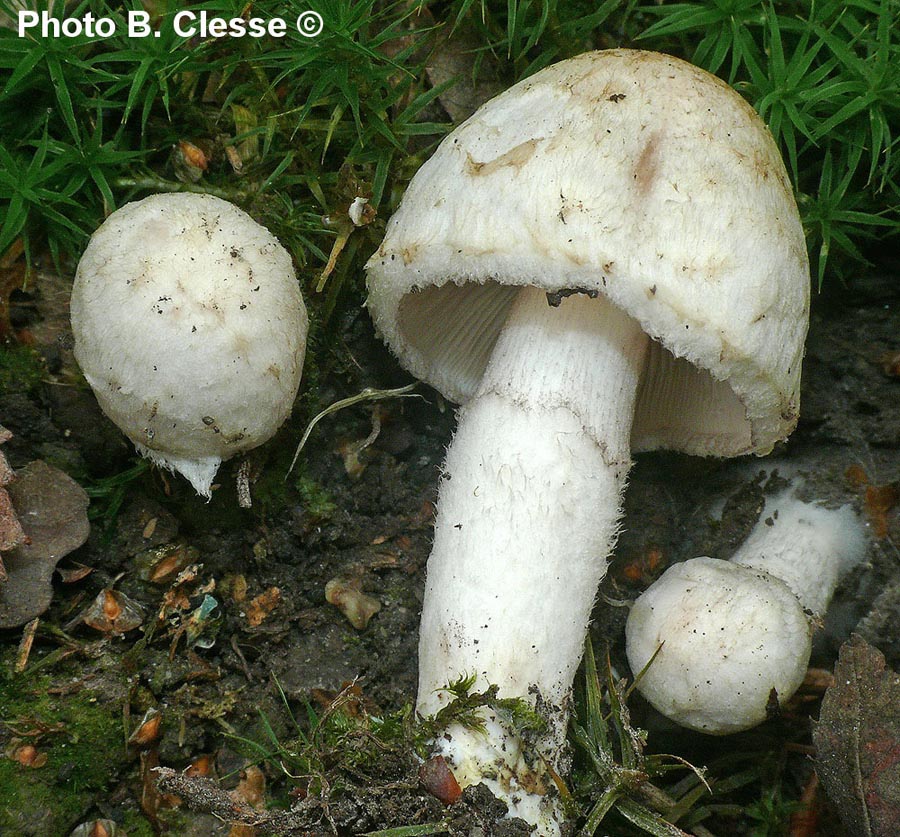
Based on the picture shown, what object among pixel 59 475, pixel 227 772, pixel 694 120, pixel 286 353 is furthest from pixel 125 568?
pixel 694 120

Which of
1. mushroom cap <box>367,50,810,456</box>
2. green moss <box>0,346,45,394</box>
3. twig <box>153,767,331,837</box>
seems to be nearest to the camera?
mushroom cap <box>367,50,810,456</box>

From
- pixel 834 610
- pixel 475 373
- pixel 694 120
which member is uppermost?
pixel 694 120

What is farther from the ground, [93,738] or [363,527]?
[363,527]

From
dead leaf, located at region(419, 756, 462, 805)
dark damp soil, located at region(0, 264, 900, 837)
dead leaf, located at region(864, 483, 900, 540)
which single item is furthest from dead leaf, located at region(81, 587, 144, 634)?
dead leaf, located at region(864, 483, 900, 540)

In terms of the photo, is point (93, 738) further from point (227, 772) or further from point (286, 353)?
point (286, 353)

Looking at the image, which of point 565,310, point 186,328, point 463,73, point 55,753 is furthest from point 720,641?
point 463,73

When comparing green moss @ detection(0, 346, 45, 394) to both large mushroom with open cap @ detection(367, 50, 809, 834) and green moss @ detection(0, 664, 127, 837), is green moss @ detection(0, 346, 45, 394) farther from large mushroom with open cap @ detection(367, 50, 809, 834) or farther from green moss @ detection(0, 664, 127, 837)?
large mushroom with open cap @ detection(367, 50, 809, 834)
